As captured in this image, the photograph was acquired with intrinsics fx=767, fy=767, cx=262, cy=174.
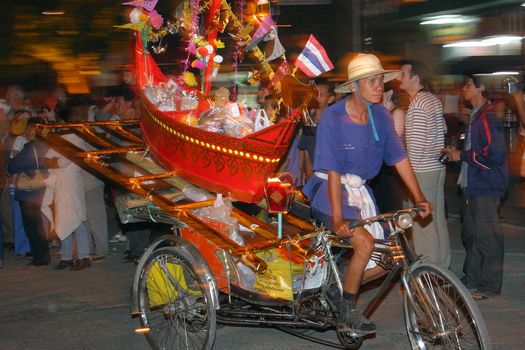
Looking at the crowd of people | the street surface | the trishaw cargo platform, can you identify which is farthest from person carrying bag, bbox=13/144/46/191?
the trishaw cargo platform

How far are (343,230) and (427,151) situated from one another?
108 inches

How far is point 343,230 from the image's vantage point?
4852mm

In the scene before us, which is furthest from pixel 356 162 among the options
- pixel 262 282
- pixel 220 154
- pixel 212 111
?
pixel 212 111

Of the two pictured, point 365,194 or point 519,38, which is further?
point 519,38

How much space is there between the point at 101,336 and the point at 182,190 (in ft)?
4.59

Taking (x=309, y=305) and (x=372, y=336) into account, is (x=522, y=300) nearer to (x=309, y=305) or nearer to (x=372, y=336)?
(x=372, y=336)

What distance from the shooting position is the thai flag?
5.26 metres

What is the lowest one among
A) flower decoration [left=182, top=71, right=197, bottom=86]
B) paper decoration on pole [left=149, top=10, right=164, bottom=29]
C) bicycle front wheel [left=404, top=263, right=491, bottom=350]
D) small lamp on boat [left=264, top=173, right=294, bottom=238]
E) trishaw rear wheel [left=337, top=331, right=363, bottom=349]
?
trishaw rear wheel [left=337, top=331, right=363, bottom=349]

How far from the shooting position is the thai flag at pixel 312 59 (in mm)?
5258

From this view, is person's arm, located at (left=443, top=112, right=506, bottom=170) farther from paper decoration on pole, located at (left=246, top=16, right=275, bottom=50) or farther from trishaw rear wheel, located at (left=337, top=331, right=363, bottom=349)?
trishaw rear wheel, located at (left=337, top=331, right=363, bottom=349)

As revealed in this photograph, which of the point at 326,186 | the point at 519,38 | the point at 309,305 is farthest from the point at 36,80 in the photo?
the point at 519,38

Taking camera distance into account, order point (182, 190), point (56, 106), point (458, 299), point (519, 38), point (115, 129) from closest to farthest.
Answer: point (458, 299) < point (182, 190) < point (115, 129) < point (56, 106) < point (519, 38)

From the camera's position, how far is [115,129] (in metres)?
8.27

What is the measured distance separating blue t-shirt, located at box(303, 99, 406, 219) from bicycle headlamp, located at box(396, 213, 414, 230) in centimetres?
50
